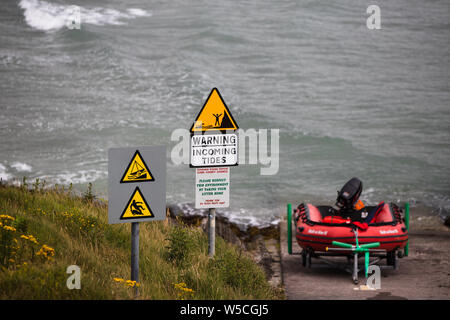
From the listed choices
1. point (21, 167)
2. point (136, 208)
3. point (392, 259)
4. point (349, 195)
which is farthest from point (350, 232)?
point (21, 167)

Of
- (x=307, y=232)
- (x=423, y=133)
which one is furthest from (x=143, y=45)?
(x=307, y=232)

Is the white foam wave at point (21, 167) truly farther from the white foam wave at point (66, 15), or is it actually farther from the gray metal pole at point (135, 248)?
the white foam wave at point (66, 15)

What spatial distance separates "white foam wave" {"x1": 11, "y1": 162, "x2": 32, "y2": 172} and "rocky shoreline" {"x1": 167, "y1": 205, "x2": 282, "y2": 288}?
12.2 metres

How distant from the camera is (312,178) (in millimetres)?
26109

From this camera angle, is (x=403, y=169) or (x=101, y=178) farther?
(x=403, y=169)

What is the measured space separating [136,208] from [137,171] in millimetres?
357

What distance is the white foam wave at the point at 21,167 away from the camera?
1031 inches

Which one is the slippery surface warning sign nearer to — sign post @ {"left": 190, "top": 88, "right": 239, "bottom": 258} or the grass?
the grass

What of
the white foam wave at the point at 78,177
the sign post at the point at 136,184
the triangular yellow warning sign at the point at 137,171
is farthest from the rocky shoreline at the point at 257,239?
the white foam wave at the point at 78,177

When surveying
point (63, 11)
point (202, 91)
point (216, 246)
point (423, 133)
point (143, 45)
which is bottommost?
point (216, 246)

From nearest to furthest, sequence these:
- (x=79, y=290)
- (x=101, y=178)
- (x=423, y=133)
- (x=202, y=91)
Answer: (x=79, y=290) → (x=101, y=178) → (x=423, y=133) → (x=202, y=91)

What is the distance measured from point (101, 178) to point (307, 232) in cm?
1536

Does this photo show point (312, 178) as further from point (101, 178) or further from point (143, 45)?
point (143, 45)

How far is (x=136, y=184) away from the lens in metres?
6.33
